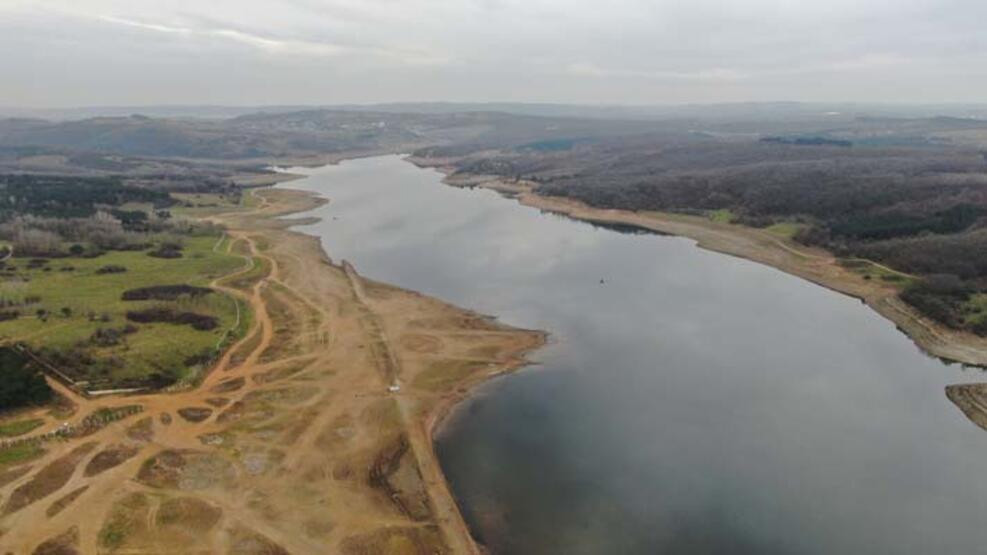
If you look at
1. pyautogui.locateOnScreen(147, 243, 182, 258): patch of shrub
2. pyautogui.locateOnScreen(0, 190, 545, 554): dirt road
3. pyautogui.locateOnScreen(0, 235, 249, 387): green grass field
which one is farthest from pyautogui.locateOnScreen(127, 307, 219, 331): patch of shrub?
pyautogui.locateOnScreen(147, 243, 182, 258): patch of shrub

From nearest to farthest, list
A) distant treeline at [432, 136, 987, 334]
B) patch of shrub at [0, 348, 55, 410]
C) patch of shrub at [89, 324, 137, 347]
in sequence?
patch of shrub at [0, 348, 55, 410], patch of shrub at [89, 324, 137, 347], distant treeline at [432, 136, 987, 334]

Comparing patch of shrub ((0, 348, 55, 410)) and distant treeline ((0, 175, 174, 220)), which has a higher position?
distant treeline ((0, 175, 174, 220))

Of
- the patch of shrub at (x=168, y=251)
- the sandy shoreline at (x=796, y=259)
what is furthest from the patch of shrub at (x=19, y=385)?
the sandy shoreline at (x=796, y=259)

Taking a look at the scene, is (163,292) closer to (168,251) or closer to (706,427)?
(168,251)

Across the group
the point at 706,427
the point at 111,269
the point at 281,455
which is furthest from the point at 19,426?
the point at 706,427

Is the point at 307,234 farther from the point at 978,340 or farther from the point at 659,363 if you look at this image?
the point at 978,340

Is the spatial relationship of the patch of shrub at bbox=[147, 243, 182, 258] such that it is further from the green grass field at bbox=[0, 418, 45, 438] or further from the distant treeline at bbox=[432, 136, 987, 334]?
the distant treeline at bbox=[432, 136, 987, 334]

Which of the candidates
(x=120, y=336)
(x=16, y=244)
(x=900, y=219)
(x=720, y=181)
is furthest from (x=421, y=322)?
(x=720, y=181)
